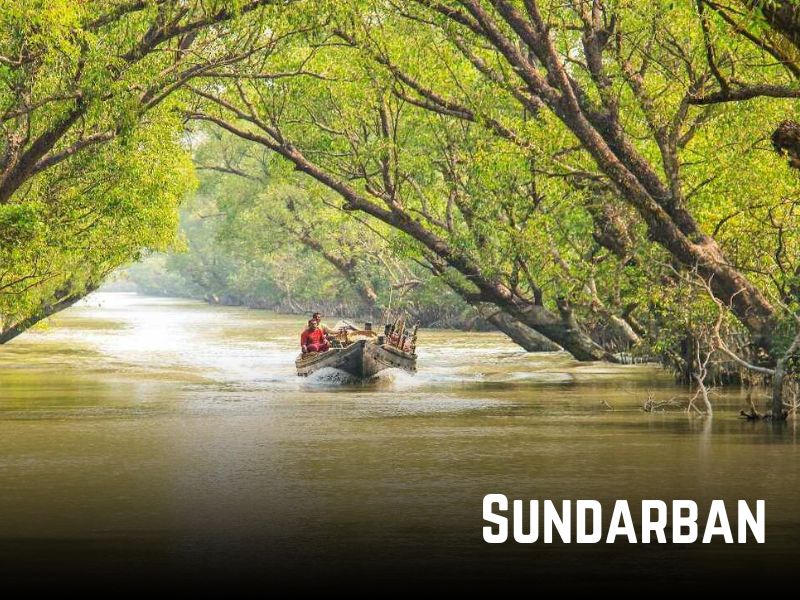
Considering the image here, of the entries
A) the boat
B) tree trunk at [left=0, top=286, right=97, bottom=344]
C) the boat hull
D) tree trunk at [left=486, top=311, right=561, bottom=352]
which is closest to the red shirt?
the boat

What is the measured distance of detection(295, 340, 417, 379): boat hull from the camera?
30.1 m

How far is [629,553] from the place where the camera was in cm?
1088

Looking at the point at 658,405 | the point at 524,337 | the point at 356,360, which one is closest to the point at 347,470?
the point at 658,405

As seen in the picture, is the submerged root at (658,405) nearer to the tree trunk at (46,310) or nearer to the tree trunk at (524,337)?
the tree trunk at (524,337)

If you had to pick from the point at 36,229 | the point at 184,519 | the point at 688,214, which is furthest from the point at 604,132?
the point at 184,519

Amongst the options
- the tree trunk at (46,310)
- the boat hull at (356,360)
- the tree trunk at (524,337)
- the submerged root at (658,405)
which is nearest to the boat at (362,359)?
the boat hull at (356,360)

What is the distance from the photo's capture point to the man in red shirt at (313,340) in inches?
1246

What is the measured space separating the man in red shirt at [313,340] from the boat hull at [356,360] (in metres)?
0.59

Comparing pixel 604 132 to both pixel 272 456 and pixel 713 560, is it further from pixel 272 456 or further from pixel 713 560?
pixel 713 560

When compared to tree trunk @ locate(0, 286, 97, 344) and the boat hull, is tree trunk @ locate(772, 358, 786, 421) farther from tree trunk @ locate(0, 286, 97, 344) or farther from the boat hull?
tree trunk @ locate(0, 286, 97, 344)

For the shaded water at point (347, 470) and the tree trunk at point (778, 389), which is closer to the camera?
the shaded water at point (347, 470)

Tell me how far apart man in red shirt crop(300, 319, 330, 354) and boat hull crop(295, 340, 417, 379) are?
587 mm

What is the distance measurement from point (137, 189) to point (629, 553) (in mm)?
21296

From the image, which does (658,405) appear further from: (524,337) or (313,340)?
(524,337)
